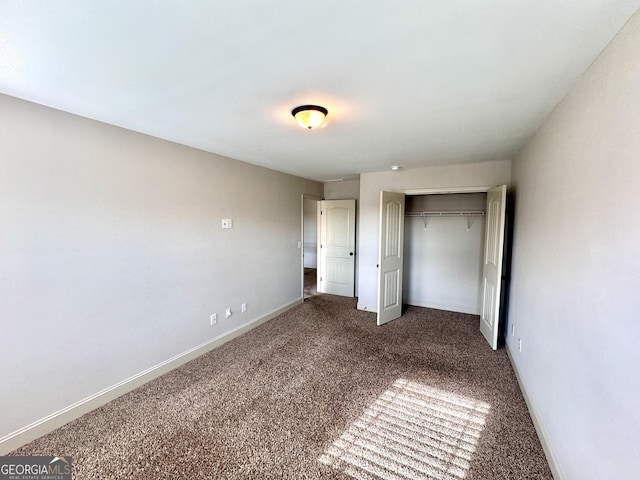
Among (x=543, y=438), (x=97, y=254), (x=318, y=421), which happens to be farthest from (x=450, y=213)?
(x=97, y=254)

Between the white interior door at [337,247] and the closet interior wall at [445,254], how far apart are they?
1.06 metres

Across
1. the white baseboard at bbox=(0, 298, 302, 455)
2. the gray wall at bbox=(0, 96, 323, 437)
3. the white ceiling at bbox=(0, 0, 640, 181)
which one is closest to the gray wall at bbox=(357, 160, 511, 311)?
the white ceiling at bbox=(0, 0, 640, 181)

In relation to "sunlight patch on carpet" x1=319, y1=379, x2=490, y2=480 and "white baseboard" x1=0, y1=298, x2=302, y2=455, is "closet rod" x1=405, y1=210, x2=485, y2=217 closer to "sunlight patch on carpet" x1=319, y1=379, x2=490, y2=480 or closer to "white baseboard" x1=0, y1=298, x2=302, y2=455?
"sunlight patch on carpet" x1=319, y1=379, x2=490, y2=480

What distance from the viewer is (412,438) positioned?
6.43 feet

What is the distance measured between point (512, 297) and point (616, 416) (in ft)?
7.59

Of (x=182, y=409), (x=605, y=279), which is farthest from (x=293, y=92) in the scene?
(x=182, y=409)

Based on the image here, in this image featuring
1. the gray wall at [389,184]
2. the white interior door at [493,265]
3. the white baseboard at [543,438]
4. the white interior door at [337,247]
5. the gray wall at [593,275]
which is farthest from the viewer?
the white interior door at [337,247]

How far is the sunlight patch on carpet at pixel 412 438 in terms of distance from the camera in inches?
67.5

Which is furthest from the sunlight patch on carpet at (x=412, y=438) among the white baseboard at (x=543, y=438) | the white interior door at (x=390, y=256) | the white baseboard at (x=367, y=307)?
the white baseboard at (x=367, y=307)

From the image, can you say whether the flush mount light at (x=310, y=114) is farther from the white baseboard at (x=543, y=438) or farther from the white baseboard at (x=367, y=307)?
the white baseboard at (x=367, y=307)

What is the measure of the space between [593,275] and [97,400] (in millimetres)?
3519

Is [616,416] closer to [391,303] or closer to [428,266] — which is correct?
[391,303]

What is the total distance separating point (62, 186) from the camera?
2.05m

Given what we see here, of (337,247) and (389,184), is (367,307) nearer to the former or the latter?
(337,247)
